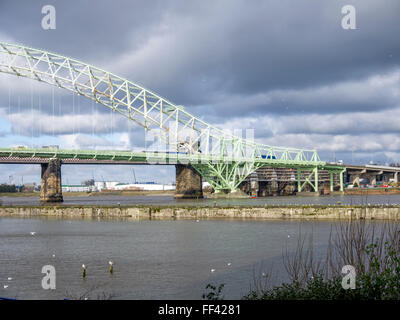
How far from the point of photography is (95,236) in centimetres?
4188

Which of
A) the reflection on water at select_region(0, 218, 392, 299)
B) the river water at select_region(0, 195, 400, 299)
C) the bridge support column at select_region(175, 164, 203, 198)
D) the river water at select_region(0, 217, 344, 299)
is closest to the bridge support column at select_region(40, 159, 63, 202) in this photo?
the bridge support column at select_region(175, 164, 203, 198)

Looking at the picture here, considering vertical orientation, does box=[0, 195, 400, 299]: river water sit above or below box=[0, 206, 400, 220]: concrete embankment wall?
below

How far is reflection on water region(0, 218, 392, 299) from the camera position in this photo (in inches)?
810

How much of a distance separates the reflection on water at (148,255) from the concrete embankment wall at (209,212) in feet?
11.3

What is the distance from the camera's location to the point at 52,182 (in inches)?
3949

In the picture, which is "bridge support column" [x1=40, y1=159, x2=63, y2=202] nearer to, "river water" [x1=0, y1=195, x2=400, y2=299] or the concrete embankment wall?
the concrete embankment wall

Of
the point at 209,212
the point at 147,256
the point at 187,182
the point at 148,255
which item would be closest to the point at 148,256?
the point at 147,256

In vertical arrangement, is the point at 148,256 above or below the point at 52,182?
below

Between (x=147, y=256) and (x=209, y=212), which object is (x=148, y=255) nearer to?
(x=147, y=256)

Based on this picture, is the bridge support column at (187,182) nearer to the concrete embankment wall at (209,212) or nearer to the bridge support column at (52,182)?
the bridge support column at (52,182)

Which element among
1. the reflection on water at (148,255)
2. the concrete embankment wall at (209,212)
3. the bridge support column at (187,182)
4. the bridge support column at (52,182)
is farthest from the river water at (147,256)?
the bridge support column at (187,182)

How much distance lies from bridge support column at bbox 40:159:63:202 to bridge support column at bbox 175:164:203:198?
98.4ft

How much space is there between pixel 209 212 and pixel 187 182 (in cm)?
5942

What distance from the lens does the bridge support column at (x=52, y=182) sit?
9875 centimetres
